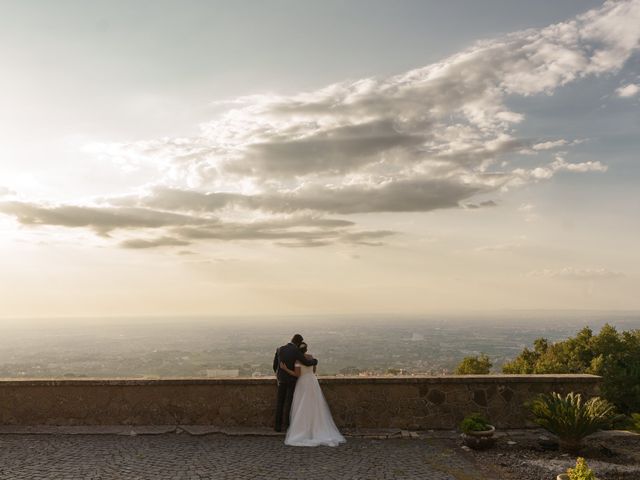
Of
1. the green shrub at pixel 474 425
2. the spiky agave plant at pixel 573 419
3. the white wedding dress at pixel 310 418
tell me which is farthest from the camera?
the white wedding dress at pixel 310 418

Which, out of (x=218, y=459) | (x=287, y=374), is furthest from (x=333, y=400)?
(x=218, y=459)

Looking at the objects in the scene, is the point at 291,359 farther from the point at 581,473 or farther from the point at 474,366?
the point at 474,366

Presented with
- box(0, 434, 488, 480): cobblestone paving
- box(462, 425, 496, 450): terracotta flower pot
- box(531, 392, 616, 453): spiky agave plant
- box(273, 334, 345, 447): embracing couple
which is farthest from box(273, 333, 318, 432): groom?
box(531, 392, 616, 453): spiky agave plant

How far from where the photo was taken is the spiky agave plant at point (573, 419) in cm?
938

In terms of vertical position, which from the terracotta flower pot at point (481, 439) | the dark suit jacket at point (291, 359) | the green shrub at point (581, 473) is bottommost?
the terracotta flower pot at point (481, 439)

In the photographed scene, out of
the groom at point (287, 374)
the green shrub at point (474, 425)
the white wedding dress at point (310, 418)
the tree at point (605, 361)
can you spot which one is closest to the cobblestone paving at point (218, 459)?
the white wedding dress at point (310, 418)

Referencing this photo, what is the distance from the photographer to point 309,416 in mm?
10492

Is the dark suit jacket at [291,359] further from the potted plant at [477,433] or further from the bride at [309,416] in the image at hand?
the potted plant at [477,433]

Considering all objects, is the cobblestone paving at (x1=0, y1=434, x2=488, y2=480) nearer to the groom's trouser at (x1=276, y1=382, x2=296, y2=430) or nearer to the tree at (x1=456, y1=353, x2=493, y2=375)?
the groom's trouser at (x1=276, y1=382, x2=296, y2=430)

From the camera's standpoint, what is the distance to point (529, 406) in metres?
10.6

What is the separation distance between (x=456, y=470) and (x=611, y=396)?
15385 millimetres

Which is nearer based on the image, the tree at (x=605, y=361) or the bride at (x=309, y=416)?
the bride at (x=309, y=416)

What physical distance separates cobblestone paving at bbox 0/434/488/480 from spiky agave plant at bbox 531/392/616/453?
5.79 ft

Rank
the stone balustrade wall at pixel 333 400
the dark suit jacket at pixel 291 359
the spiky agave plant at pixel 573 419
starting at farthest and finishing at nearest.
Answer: the stone balustrade wall at pixel 333 400 → the dark suit jacket at pixel 291 359 → the spiky agave plant at pixel 573 419
